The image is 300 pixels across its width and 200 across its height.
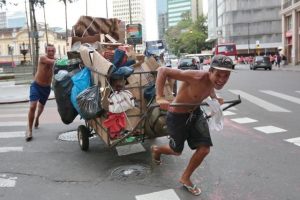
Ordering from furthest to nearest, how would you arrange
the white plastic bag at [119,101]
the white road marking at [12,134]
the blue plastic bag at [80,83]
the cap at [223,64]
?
Result: the white road marking at [12,134] < the blue plastic bag at [80,83] < the white plastic bag at [119,101] < the cap at [223,64]

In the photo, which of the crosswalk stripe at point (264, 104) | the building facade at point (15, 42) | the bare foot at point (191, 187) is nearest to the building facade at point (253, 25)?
the building facade at point (15, 42)

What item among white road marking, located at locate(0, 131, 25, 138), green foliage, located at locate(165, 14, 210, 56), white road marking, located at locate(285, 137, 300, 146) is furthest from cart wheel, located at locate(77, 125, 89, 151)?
green foliage, located at locate(165, 14, 210, 56)

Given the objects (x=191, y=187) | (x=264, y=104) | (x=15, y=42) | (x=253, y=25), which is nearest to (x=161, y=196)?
(x=191, y=187)

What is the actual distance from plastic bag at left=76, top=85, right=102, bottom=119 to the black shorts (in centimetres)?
136

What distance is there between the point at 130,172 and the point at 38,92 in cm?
360

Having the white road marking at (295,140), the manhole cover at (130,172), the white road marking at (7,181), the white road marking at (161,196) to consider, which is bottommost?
the white road marking at (295,140)

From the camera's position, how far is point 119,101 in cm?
600

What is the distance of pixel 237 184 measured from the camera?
5293 millimetres

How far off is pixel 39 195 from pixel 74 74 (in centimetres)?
238

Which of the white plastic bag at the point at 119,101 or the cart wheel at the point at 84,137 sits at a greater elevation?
the white plastic bag at the point at 119,101

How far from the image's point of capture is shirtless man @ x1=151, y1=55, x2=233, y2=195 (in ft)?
14.8

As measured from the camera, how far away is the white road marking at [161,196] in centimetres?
490

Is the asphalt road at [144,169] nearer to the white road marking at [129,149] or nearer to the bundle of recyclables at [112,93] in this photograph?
the white road marking at [129,149]

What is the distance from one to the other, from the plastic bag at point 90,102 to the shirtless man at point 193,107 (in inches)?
50.1
